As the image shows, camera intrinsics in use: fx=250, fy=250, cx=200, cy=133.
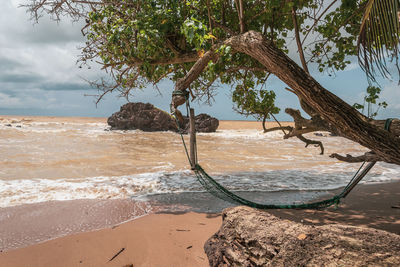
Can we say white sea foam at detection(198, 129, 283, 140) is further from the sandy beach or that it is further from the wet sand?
the wet sand

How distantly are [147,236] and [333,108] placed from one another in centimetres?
285

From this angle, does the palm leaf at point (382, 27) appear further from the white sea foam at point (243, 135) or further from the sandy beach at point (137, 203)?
the white sea foam at point (243, 135)

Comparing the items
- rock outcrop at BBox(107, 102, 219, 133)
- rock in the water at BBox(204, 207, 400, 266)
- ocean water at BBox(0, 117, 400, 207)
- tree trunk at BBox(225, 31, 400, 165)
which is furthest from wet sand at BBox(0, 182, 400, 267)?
rock outcrop at BBox(107, 102, 219, 133)

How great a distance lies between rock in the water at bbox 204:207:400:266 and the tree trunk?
1546 millimetres

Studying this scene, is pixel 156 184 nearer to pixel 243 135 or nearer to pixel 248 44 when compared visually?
pixel 248 44

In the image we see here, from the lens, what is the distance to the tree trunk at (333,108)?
305cm

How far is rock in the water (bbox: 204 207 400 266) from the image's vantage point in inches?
66.4

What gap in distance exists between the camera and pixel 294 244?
1.92 metres

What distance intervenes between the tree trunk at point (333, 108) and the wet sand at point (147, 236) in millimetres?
1227

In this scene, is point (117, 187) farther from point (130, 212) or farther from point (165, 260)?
point (165, 260)

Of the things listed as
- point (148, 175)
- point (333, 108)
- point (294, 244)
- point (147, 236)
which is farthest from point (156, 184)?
point (294, 244)

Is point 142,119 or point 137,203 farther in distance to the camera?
point 142,119

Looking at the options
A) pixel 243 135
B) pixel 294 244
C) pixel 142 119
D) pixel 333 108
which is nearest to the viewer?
pixel 294 244

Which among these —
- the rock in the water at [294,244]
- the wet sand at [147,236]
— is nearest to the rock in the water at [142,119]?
the wet sand at [147,236]
